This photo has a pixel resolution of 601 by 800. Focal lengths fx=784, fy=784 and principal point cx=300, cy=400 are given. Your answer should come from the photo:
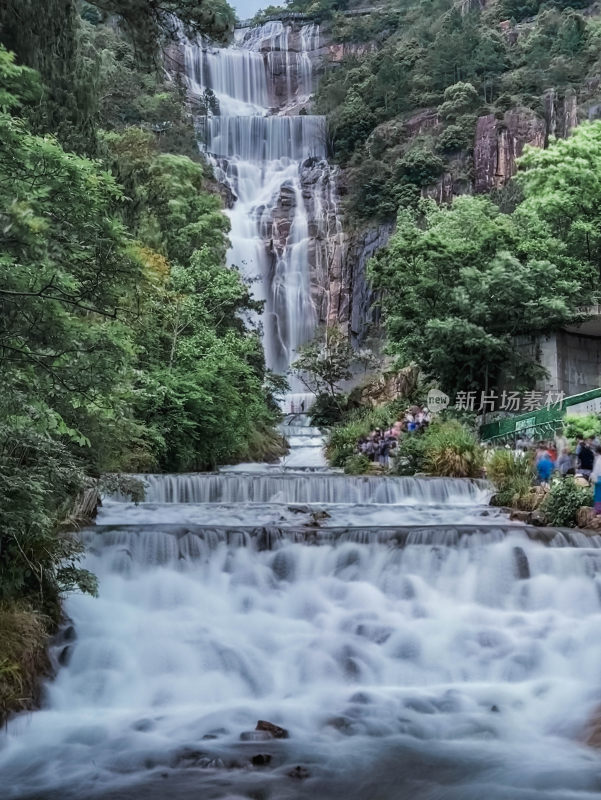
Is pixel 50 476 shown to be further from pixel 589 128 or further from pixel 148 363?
pixel 589 128

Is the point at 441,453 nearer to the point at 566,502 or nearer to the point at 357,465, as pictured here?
the point at 357,465

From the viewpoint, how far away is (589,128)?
25.9m

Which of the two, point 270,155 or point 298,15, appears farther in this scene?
point 298,15

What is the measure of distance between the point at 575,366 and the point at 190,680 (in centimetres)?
1861

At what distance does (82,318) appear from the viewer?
1030 cm

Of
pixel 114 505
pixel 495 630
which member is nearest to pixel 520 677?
pixel 495 630

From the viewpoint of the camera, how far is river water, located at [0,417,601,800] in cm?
614

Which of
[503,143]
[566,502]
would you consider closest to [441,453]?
[566,502]

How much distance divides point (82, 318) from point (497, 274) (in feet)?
48.6

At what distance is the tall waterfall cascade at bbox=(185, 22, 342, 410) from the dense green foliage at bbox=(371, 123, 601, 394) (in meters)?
15.3

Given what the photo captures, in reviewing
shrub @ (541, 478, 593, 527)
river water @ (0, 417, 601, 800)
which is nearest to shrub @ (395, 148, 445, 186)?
shrub @ (541, 478, 593, 527)

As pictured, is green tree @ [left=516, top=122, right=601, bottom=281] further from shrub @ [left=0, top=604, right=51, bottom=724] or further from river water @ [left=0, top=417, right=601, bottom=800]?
shrub @ [left=0, top=604, right=51, bottom=724]

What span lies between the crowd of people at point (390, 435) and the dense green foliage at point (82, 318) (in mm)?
3536

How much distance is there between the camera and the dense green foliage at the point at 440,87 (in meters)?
49.6
